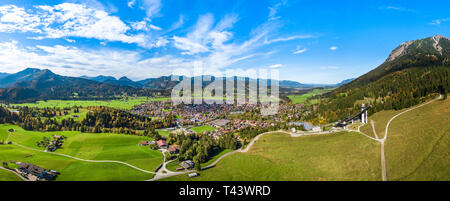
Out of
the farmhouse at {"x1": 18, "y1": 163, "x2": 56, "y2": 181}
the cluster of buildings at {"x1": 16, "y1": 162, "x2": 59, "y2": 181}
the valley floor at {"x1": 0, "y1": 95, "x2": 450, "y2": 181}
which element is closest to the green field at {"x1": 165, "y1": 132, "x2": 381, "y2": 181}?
the valley floor at {"x1": 0, "y1": 95, "x2": 450, "y2": 181}

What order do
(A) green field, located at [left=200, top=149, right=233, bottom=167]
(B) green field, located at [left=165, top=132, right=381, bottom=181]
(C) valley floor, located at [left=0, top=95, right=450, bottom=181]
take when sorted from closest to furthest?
(C) valley floor, located at [left=0, top=95, right=450, bottom=181], (B) green field, located at [left=165, top=132, right=381, bottom=181], (A) green field, located at [left=200, top=149, right=233, bottom=167]

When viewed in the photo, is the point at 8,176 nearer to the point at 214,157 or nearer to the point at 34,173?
the point at 34,173

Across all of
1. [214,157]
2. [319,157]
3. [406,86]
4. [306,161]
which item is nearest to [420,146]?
[319,157]

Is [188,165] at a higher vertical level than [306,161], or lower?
lower

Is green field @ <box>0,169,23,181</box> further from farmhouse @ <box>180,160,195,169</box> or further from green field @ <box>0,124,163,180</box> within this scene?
farmhouse @ <box>180,160,195,169</box>

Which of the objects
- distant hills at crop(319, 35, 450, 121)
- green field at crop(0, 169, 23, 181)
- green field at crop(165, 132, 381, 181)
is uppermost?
distant hills at crop(319, 35, 450, 121)

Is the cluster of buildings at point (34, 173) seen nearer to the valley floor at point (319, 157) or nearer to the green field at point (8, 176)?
the green field at point (8, 176)
